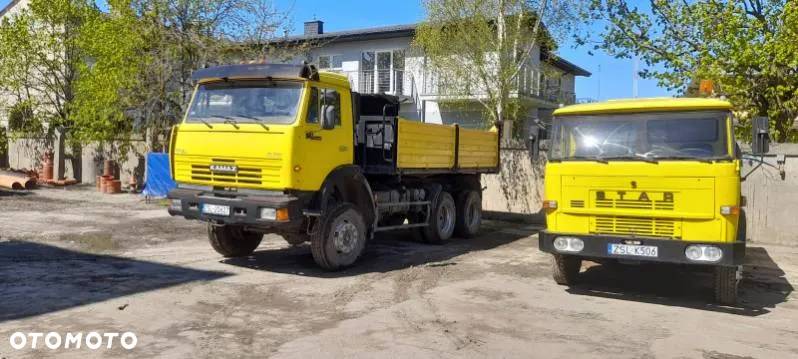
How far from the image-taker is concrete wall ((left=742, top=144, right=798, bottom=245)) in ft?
39.4

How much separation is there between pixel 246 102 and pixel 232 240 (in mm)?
2389

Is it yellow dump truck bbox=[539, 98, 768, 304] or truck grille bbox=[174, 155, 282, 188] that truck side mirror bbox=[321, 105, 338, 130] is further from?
yellow dump truck bbox=[539, 98, 768, 304]

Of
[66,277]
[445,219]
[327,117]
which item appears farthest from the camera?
[445,219]

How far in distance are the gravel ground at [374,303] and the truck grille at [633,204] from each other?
1.14 meters

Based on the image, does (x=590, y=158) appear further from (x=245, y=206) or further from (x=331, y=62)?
(x=331, y=62)

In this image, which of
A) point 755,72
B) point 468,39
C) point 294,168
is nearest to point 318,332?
Answer: point 294,168

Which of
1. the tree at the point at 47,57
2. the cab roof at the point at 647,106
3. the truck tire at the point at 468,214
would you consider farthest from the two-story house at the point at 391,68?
the cab roof at the point at 647,106

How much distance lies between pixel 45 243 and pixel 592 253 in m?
8.49

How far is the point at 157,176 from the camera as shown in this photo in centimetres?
1681

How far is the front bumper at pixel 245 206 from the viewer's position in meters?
7.68

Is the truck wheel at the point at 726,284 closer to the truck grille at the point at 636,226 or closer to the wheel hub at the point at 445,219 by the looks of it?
the truck grille at the point at 636,226

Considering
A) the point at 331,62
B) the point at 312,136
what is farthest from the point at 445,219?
the point at 331,62

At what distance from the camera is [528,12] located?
1953 centimetres

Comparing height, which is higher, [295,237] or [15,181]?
[15,181]
